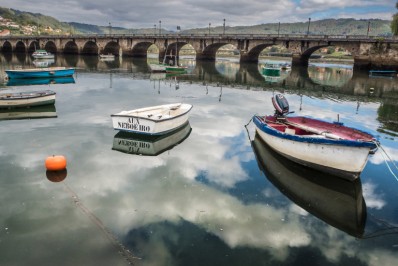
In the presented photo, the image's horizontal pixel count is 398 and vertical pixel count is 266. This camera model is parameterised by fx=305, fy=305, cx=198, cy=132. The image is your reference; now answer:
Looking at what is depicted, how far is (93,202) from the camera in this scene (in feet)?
33.1

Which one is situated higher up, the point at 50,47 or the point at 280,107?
the point at 50,47

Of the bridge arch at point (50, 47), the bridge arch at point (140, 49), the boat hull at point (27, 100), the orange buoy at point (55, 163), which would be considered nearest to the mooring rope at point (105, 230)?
the orange buoy at point (55, 163)

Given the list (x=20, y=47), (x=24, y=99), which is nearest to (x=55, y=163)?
(x=24, y=99)

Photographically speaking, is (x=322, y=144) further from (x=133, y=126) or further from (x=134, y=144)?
(x=133, y=126)

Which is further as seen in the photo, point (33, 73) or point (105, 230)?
point (33, 73)

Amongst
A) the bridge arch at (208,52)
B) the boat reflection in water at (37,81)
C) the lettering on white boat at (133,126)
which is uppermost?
the bridge arch at (208,52)

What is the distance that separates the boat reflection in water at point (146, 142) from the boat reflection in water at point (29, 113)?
7.71m

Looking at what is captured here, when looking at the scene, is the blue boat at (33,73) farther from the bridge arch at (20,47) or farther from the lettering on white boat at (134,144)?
the bridge arch at (20,47)

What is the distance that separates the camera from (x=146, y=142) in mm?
16281

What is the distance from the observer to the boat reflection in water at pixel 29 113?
68.4 ft

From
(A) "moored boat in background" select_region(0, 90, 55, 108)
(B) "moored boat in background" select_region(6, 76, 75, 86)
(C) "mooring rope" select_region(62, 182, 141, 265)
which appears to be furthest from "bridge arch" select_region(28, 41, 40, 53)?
(C) "mooring rope" select_region(62, 182, 141, 265)

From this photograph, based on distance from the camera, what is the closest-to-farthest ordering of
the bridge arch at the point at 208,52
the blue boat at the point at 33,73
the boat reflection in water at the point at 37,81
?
the boat reflection in water at the point at 37,81
the blue boat at the point at 33,73
the bridge arch at the point at 208,52

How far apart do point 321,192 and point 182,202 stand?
5502 mm

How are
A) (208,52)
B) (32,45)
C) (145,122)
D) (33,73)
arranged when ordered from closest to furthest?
(145,122) → (33,73) → (208,52) → (32,45)
